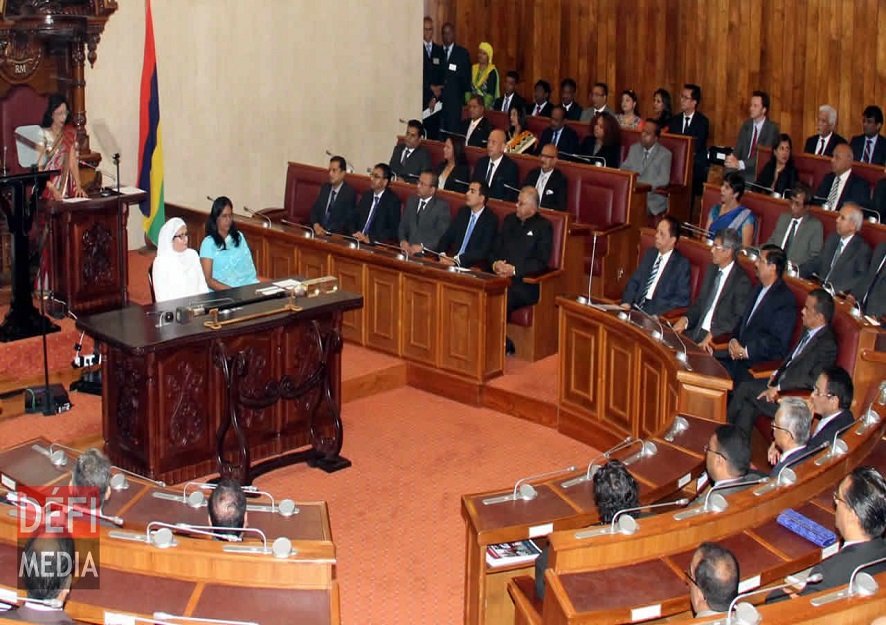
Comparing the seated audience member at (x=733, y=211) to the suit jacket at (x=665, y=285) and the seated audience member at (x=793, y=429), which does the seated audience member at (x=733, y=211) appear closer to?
the suit jacket at (x=665, y=285)

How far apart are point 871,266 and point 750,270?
1.01m

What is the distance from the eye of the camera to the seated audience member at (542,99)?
43.4 feet

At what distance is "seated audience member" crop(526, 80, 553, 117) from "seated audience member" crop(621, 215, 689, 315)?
530cm

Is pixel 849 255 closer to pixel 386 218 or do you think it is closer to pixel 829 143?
pixel 829 143

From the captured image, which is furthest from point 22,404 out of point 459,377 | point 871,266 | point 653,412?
point 871,266

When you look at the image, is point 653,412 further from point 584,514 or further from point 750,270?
point 584,514

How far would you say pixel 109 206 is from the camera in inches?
346

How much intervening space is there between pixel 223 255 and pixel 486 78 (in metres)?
6.23

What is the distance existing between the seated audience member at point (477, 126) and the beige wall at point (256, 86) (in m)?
1.00

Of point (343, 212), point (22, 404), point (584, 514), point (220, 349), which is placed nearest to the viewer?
point (584, 514)

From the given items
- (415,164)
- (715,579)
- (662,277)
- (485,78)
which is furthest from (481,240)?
(715,579)

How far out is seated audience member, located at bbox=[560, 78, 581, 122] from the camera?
13.2m

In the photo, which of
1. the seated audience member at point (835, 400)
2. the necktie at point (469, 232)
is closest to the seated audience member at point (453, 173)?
the necktie at point (469, 232)

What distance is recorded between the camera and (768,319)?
743cm
